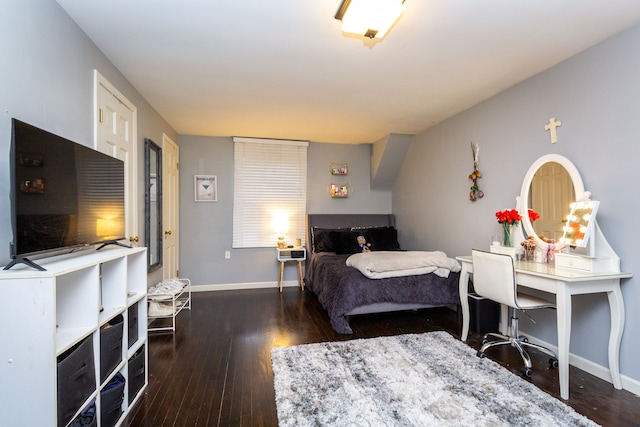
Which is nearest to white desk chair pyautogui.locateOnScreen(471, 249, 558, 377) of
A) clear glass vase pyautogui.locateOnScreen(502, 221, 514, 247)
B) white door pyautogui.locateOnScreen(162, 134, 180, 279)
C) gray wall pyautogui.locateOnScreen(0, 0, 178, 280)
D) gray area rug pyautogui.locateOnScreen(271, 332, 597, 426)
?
gray area rug pyautogui.locateOnScreen(271, 332, 597, 426)

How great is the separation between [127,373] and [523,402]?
2383mm

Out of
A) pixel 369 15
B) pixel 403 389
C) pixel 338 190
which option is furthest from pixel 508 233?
pixel 338 190

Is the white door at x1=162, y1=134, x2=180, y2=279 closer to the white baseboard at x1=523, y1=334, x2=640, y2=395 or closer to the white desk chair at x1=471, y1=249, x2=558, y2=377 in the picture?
the white desk chair at x1=471, y1=249, x2=558, y2=377

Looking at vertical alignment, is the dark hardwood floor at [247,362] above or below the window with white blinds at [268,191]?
below

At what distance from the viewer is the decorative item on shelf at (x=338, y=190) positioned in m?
4.90

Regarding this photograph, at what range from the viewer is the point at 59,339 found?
1.26 m

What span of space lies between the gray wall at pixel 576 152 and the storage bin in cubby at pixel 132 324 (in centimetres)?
319

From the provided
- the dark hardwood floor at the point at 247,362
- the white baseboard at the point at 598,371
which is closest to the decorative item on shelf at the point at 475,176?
the dark hardwood floor at the point at 247,362

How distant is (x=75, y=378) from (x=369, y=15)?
7.41 feet

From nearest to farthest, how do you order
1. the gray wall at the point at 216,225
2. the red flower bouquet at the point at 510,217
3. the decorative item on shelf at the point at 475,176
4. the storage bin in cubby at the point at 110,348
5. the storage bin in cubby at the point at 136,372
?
the storage bin in cubby at the point at 110,348 < the storage bin in cubby at the point at 136,372 < the red flower bouquet at the point at 510,217 < the decorative item on shelf at the point at 475,176 < the gray wall at the point at 216,225

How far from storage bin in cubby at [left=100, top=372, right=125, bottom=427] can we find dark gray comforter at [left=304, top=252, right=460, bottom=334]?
1768mm

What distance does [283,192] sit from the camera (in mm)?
4758

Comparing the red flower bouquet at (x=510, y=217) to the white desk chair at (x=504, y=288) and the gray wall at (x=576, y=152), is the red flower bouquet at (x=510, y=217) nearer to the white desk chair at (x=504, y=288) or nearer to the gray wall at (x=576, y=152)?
the gray wall at (x=576, y=152)

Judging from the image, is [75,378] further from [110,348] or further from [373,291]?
[373,291]
